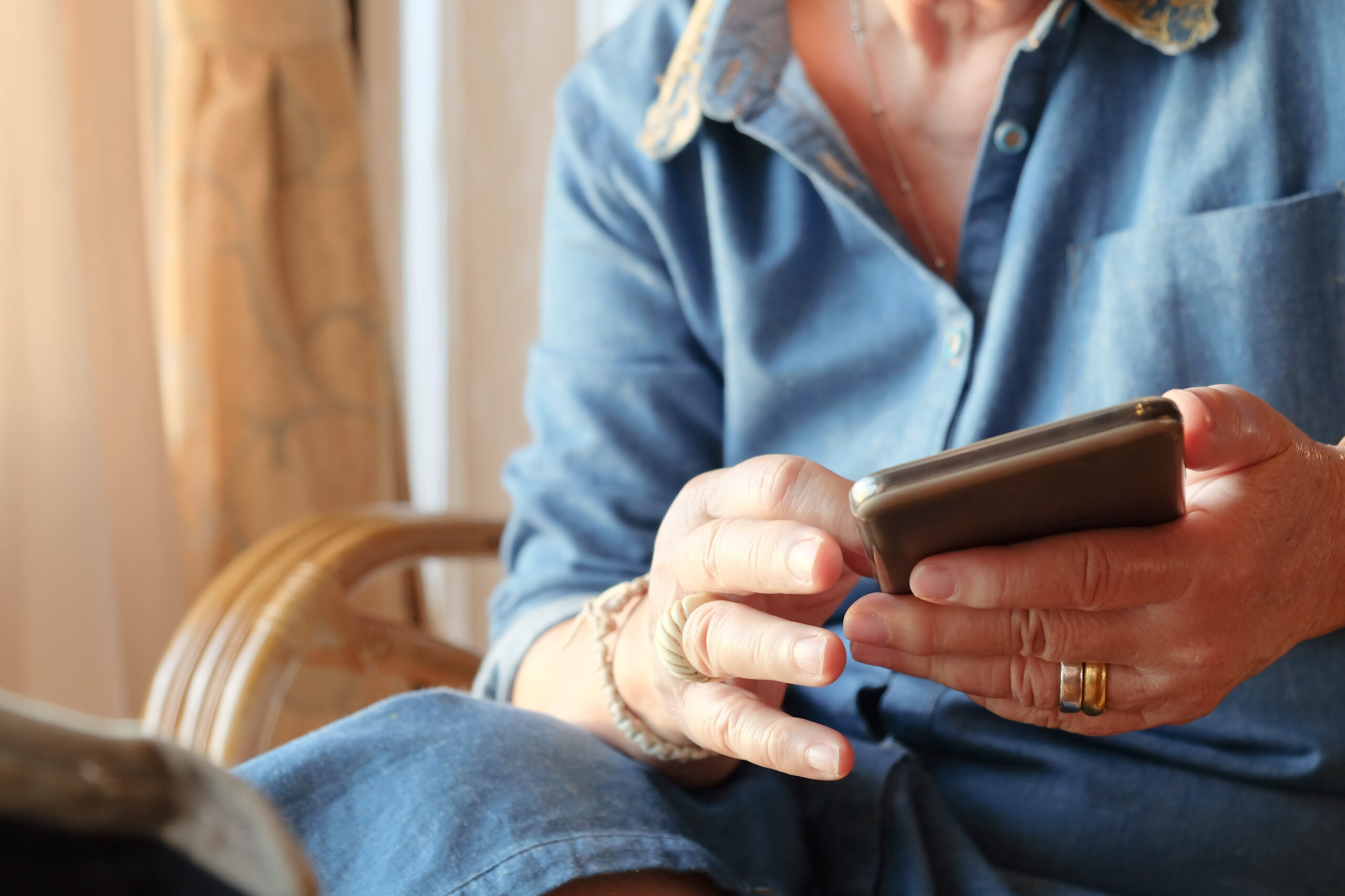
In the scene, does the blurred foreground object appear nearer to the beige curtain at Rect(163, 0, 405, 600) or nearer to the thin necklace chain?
the thin necklace chain

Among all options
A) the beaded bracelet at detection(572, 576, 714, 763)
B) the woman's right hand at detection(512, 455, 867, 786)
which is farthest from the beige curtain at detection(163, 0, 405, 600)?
the woman's right hand at detection(512, 455, 867, 786)

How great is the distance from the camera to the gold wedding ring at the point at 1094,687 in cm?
51

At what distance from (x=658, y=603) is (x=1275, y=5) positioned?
55 centimetres

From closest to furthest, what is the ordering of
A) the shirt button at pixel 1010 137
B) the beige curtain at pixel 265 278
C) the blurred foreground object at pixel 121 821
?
the blurred foreground object at pixel 121 821
the shirt button at pixel 1010 137
the beige curtain at pixel 265 278

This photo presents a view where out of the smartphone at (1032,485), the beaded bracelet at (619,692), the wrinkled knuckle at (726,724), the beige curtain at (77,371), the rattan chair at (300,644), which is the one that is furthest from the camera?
the beige curtain at (77,371)

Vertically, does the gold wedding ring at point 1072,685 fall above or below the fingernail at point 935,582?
below

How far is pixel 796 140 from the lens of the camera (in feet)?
2.50

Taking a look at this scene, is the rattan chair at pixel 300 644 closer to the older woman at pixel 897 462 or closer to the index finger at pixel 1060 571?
the older woman at pixel 897 462

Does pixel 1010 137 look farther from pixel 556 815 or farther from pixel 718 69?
pixel 556 815

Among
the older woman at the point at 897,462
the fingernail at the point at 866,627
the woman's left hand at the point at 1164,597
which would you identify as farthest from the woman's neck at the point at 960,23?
the fingernail at the point at 866,627

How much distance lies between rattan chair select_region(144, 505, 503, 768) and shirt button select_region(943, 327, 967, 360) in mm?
561

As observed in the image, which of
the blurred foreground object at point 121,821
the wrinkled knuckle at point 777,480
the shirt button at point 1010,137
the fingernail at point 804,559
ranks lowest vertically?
the fingernail at point 804,559

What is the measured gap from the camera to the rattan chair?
32.4 inches

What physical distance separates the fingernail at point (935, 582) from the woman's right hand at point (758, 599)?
0.04 meters
